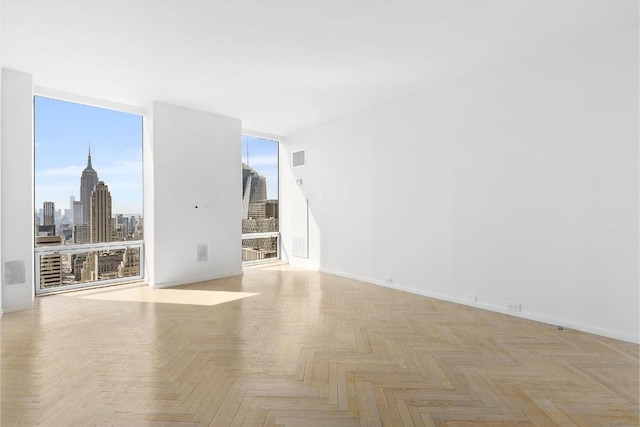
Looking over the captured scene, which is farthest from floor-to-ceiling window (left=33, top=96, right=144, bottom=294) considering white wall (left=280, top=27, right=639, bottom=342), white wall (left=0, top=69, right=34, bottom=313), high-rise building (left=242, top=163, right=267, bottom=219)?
white wall (left=280, top=27, right=639, bottom=342)

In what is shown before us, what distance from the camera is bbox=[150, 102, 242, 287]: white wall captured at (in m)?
5.76

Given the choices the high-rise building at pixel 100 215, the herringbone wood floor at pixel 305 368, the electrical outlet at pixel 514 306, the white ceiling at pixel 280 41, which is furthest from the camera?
the high-rise building at pixel 100 215

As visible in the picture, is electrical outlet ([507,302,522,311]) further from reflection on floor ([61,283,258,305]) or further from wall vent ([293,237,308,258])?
wall vent ([293,237,308,258])

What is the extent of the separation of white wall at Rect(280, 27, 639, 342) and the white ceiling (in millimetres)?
415

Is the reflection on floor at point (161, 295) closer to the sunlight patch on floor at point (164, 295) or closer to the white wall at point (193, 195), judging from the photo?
the sunlight patch on floor at point (164, 295)

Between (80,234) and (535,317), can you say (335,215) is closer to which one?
(535,317)

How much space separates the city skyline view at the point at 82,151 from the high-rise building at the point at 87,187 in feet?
0.18

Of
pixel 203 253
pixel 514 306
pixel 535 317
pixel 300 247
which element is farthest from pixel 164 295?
pixel 535 317

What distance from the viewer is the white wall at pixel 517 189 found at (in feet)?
11.2

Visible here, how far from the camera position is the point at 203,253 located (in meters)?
6.28

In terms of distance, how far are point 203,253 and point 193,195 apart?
3.58ft

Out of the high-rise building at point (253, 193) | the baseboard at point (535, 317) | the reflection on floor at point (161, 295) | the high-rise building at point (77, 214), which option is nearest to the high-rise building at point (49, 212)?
the high-rise building at point (77, 214)

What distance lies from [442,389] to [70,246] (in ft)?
18.9

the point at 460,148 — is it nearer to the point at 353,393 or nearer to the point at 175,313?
the point at 353,393
